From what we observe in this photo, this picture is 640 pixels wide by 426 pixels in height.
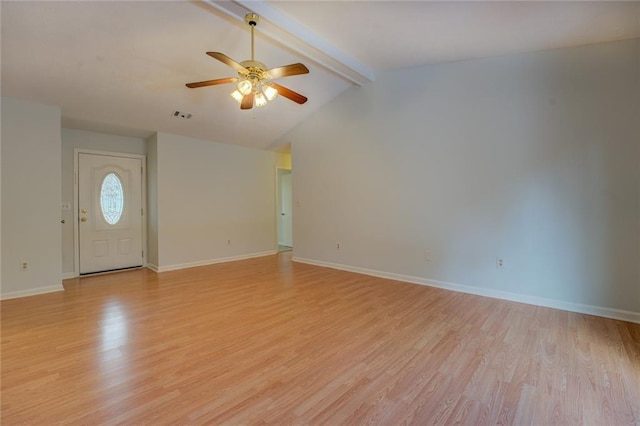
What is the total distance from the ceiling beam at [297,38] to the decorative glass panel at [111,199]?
13.0 ft

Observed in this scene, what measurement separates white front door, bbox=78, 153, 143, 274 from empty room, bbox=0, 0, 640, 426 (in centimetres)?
3

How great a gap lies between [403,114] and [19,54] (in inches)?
183

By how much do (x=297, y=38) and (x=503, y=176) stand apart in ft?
9.78

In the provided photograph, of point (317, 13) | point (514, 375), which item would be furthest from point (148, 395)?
point (317, 13)

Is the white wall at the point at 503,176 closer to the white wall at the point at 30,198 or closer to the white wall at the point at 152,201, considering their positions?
the white wall at the point at 152,201

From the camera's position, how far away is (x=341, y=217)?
5.33 meters

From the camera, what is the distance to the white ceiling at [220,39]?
272cm

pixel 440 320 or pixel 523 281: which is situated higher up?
pixel 523 281

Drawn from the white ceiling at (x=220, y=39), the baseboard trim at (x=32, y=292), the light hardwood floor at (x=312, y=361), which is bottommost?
the light hardwood floor at (x=312, y=361)

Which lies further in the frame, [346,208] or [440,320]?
[346,208]

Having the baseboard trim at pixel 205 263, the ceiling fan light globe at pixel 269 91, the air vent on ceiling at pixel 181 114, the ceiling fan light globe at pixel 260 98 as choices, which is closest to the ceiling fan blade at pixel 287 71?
the ceiling fan light globe at pixel 269 91

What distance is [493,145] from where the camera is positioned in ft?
12.2

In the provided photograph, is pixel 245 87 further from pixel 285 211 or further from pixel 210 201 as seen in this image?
pixel 285 211

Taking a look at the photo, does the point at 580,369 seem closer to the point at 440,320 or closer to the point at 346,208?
the point at 440,320
